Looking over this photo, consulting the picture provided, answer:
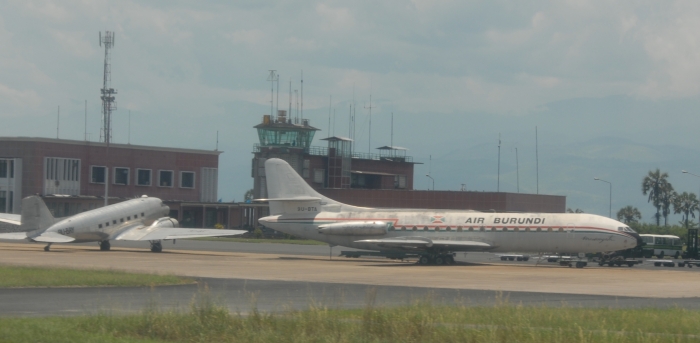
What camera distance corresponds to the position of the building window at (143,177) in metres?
91.9

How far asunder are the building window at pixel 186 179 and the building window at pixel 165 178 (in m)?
1.40

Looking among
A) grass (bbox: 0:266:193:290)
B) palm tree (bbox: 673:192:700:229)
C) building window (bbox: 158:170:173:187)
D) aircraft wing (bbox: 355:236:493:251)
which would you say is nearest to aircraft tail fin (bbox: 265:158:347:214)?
aircraft wing (bbox: 355:236:493:251)

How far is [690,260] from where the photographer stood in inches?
2157

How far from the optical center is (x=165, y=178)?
3701 inches

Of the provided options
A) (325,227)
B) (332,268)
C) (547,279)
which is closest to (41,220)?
(325,227)

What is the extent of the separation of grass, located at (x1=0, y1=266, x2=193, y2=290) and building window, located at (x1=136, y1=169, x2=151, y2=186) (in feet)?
192

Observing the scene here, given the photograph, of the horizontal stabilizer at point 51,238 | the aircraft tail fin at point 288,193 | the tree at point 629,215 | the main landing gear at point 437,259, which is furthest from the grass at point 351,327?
the tree at point 629,215

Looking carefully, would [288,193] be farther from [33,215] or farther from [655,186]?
[655,186]

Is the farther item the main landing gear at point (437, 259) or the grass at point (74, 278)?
the main landing gear at point (437, 259)

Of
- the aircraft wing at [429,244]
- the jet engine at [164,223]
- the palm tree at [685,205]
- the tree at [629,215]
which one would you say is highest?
the palm tree at [685,205]

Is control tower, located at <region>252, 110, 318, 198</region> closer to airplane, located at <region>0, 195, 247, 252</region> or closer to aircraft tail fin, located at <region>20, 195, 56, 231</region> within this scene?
airplane, located at <region>0, 195, 247, 252</region>

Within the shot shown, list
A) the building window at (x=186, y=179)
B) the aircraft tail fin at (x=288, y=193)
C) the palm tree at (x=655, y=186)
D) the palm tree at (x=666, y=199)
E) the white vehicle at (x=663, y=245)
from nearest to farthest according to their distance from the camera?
the aircraft tail fin at (x=288, y=193), the white vehicle at (x=663, y=245), the building window at (x=186, y=179), the palm tree at (x=666, y=199), the palm tree at (x=655, y=186)

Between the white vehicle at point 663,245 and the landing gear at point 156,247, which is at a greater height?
the white vehicle at point 663,245

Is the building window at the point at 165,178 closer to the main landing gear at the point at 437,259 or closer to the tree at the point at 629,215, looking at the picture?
the main landing gear at the point at 437,259
